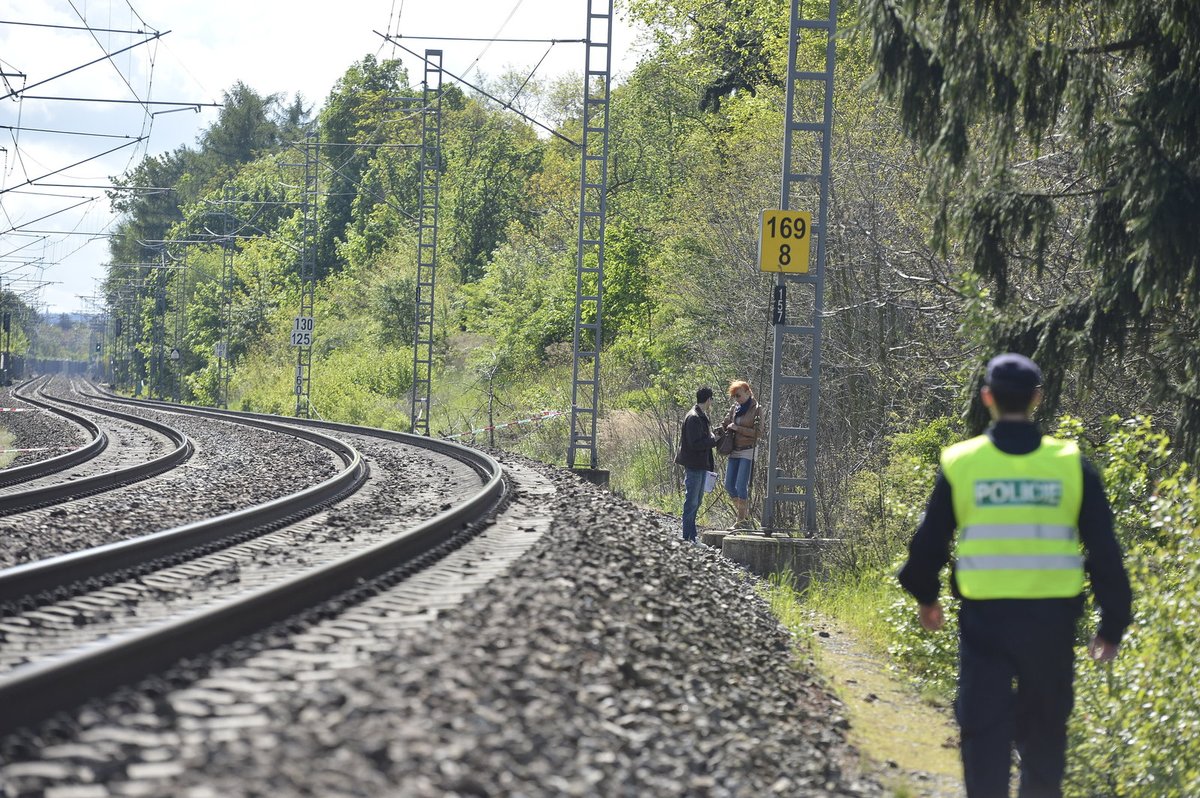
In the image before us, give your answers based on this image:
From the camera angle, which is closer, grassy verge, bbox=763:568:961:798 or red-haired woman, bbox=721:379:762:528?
grassy verge, bbox=763:568:961:798

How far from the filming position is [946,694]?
966 centimetres

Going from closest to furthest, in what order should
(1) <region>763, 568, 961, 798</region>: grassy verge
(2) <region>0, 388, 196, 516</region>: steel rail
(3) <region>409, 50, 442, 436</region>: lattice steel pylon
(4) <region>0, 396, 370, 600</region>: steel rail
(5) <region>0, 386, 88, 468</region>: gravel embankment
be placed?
(1) <region>763, 568, 961, 798</region>: grassy verge < (4) <region>0, 396, 370, 600</region>: steel rail < (2) <region>0, 388, 196, 516</region>: steel rail < (5) <region>0, 386, 88, 468</region>: gravel embankment < (3) <region>409, 50, 442, 436</region>: lattice steel pylon

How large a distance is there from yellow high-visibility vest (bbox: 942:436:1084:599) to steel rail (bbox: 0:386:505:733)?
3.67m

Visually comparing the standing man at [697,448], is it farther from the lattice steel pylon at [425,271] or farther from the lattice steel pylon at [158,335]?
the lattice steel pylon at [158,335]

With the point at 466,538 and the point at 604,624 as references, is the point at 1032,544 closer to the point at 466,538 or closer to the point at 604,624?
the point at 604,624

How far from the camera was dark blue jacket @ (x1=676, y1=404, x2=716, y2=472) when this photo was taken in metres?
15.9

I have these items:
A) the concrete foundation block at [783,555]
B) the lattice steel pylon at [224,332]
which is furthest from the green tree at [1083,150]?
the lattice steel pylon at [224,332]

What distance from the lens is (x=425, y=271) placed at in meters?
62.9

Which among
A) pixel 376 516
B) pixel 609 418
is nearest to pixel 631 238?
pixel 609 418

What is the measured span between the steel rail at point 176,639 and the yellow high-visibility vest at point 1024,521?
3.67 meters

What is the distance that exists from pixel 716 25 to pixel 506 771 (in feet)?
139

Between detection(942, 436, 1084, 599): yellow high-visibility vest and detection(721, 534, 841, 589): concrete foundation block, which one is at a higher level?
detection(942, 436, 1084, 599): yellow high-visibility vest

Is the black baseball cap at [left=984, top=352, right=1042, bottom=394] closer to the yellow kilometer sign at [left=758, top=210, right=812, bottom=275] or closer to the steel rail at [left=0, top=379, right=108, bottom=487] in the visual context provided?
the yellow kilometer sign at [left=758, top=210, right=812, bottom=275]

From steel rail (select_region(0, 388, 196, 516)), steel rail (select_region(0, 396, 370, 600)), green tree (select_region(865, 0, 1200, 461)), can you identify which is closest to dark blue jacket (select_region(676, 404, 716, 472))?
steel rail (select_region(0, 396, 370, 600))
